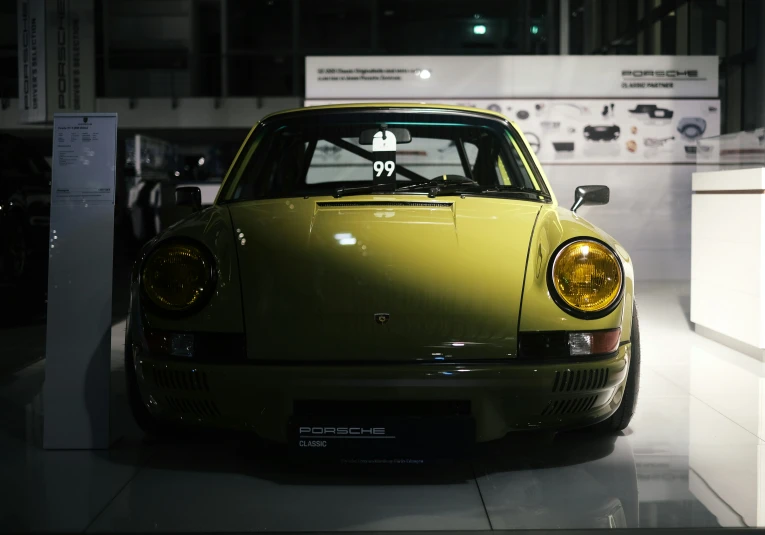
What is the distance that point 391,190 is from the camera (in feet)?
10.1

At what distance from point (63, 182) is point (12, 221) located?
404 cm

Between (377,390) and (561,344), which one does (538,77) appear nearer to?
(561,344)

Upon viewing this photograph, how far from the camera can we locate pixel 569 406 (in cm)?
261

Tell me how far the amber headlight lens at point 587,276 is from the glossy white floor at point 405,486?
0.56 metres

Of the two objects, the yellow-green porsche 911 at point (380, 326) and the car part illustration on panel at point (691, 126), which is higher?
the car part illustration on panel at point (691, 126)

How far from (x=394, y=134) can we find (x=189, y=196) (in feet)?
2.90

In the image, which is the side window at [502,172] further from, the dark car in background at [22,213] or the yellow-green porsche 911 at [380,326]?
the dark car in background at [22,213]

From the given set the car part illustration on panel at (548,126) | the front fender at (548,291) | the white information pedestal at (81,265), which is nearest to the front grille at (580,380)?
the front fender at (548,291)

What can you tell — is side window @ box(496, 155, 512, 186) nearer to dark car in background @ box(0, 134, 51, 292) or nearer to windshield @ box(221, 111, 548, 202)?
windshield @ box(221, 111, 548, 202)

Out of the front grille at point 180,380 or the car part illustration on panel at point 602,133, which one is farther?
the car part illustration on panel at point 602,133

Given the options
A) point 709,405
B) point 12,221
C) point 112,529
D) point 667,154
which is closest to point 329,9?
point 667,154

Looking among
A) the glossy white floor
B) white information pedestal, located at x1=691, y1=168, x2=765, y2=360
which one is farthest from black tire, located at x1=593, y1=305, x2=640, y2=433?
white information pedestal, located at x1=691, y1=168, x2=765, y2=360

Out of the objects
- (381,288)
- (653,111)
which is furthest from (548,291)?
(653,111)

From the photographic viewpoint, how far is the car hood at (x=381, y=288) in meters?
2.50
